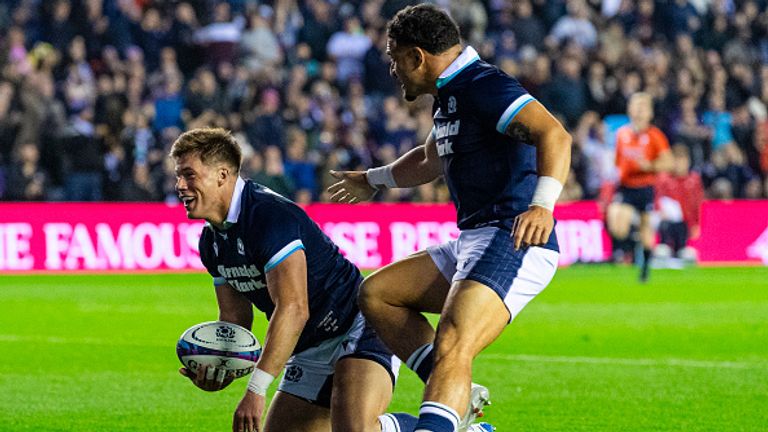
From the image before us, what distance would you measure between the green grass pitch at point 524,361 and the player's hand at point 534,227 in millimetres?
2506

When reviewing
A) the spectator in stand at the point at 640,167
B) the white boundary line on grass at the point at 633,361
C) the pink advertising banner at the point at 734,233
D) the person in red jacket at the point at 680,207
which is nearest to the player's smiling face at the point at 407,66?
the white boundary line on grass at the point at 633,361

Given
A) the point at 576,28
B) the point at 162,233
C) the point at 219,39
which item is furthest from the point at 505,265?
the point at 576,28

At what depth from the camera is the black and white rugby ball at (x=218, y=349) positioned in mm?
6492

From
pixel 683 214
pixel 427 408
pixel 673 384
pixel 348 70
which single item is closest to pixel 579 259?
pixel 683 214

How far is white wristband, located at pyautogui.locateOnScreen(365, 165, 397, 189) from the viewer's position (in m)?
7.63

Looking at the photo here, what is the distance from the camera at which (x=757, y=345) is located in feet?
42.0

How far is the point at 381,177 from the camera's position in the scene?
769cm

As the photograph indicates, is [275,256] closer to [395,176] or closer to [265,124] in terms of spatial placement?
[395,176]

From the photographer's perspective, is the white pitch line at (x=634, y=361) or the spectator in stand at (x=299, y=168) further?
the spectator in stand at (x=299, y=168)

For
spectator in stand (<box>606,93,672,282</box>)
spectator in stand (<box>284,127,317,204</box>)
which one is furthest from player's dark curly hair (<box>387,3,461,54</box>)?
spectator in stand (<box>284,127,317,204</box>)

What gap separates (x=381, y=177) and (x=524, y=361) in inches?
172

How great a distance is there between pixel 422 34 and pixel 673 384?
4710 millimetres

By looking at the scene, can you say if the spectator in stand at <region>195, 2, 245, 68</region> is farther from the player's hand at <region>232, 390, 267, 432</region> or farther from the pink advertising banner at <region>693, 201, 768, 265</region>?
the player's hand at <region>232, 390, 267, 432</region>

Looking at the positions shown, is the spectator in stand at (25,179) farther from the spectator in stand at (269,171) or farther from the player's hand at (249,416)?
the player's hand at (249,416)
